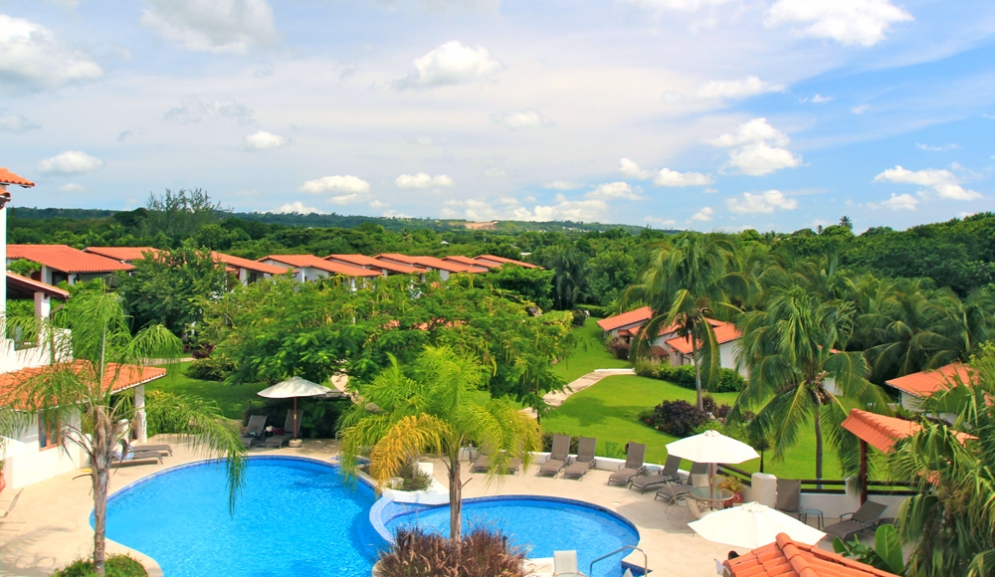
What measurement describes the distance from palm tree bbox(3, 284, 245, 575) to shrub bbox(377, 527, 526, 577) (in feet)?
9.70

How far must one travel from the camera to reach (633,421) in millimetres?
24406

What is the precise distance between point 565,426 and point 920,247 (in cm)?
4271

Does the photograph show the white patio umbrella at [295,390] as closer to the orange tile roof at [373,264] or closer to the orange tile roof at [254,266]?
the orange tile roof at [254,266]

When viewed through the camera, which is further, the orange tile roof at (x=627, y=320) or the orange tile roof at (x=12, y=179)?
the orange tile roof at (x=627, y=320)

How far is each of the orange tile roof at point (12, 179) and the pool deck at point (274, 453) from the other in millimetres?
7150

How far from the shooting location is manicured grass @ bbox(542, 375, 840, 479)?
19794mm

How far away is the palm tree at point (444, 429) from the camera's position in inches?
444

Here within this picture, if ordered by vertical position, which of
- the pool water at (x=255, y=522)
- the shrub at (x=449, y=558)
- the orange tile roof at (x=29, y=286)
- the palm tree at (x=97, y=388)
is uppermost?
the orange tile roof at (x=29, y=286)

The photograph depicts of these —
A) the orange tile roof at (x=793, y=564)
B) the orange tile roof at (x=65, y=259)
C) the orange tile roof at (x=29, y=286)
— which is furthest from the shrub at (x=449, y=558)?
the orange tile roof at (x=65, y=259)

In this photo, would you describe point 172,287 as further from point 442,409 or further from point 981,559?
point 981,559

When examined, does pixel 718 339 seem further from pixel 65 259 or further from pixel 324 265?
pixel 65 259

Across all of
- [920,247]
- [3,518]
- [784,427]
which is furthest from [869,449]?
[920,247]

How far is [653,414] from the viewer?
962 inches

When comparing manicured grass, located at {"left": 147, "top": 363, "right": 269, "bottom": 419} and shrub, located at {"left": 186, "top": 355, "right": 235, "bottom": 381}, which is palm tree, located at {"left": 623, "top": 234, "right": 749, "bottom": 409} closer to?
manicured grass, located at {"left": 147, "top": 363, "right": 269, "bottom": 419}
